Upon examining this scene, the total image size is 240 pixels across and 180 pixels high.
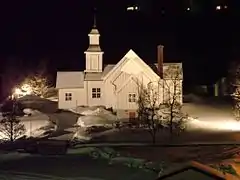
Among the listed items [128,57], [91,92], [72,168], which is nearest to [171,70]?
[128,57]

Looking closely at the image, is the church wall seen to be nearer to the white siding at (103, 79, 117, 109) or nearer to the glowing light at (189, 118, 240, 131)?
the white siding at (103, 79, 117, 109)

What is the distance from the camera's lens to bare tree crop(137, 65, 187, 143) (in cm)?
3136

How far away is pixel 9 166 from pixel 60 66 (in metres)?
50.5

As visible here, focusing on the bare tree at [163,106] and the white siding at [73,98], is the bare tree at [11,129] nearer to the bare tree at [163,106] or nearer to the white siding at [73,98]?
the bare tree at [163,106]

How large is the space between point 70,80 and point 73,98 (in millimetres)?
1736

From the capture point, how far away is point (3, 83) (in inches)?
2473

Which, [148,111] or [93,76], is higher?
[93,76]

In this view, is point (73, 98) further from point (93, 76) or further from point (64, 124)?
point (64, 124)

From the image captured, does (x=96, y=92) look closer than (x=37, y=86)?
Yes

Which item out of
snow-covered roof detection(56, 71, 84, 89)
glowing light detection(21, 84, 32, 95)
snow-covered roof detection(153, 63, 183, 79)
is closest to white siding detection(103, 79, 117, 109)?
snow-covered roof detection(56, 71, 84, 89)

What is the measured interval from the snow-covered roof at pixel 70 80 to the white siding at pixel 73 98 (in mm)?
353

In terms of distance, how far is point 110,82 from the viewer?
135 feet

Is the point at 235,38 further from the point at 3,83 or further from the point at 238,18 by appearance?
the point at 3,83

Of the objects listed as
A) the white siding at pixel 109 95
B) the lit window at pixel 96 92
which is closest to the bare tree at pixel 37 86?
the lit window at pixel 96 92
